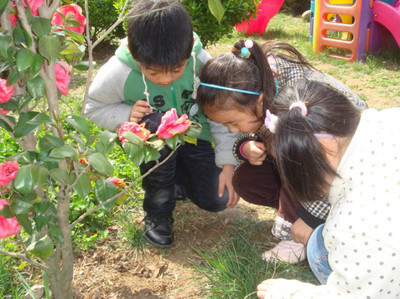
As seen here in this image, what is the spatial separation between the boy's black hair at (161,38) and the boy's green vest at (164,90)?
26cm

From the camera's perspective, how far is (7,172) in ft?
4.22

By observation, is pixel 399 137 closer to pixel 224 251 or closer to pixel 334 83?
pixel 334 83

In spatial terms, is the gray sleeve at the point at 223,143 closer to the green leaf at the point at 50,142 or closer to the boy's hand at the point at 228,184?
the boy's hand at the point at 228,184

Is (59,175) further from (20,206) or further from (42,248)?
(42,248)

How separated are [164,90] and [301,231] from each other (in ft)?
3.10

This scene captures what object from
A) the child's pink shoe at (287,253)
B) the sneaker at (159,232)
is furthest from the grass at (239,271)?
the sneaker at (159,232)

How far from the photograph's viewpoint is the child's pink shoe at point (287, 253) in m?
1.93

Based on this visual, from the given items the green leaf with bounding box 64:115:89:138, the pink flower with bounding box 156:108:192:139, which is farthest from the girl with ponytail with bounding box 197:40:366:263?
the green leaf with bounding box 64:115:89:138

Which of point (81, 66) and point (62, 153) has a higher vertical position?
point (81, 66)

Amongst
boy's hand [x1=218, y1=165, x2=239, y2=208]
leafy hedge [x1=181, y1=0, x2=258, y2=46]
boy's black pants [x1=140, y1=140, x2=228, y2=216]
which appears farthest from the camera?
leafy hedge [x1=181, y1=0, x2=258, y2=46]

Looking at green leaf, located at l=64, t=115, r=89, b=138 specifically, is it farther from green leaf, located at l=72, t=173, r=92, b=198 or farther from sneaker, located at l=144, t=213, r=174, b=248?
sneaker, located at l=144, t=213, r=174, b=248

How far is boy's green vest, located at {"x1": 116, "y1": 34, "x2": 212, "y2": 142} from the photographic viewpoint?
214cm

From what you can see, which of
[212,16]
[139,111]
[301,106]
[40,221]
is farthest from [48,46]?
[212,16]

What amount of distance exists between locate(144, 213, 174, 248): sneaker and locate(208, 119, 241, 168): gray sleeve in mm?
422
